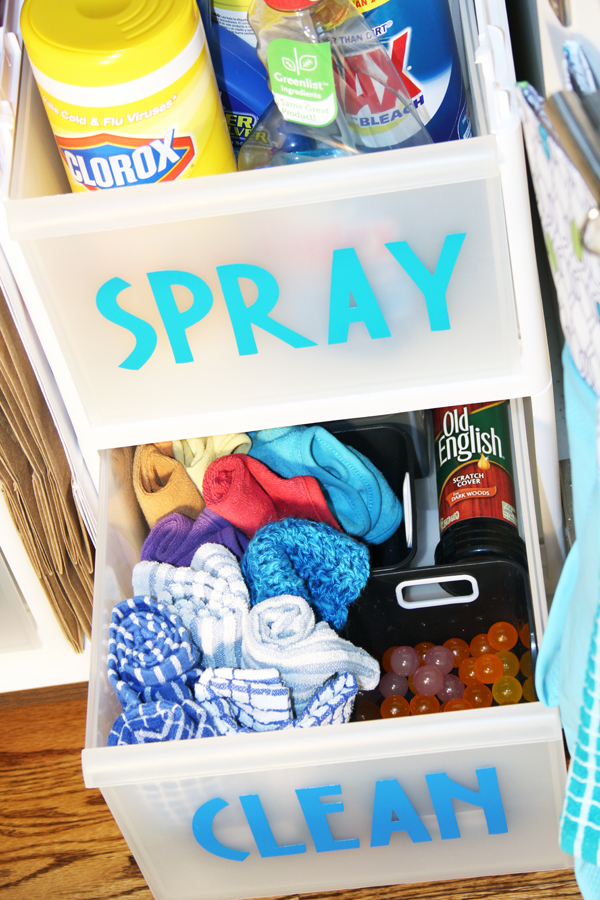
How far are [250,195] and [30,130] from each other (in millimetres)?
228

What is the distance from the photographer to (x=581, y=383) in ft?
1.99

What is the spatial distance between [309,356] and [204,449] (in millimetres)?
225

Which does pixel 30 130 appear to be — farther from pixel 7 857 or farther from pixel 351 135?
pixel 7 857

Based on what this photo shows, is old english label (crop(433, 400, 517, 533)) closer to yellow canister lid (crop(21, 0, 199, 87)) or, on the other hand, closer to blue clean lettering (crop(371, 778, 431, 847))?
blue clean lettering (crop(371, 778, 431, 847))

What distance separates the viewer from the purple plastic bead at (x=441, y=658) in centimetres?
95

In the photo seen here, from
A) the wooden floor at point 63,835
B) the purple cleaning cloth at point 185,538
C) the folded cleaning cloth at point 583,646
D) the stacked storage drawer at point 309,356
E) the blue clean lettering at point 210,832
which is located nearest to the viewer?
the folded cleaning cloth at point 583,646

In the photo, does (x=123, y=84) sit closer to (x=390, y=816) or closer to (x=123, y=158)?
(x=123, y=158)

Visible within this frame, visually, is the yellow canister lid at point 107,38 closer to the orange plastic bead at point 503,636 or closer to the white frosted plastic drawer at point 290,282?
the white frosted plastic drawer at point 290,282

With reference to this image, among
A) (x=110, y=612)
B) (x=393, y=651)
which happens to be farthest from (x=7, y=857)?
(x=393, y=651)

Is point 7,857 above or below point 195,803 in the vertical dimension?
below

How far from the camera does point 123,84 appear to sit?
63 cm

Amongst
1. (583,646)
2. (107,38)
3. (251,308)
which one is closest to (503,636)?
(583,646)

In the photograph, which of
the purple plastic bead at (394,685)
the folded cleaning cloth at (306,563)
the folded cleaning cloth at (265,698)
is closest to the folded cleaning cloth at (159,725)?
the folded cleaning cloth at (265,698)

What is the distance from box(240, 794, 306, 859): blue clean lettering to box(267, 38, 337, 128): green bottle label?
22.5 inches
